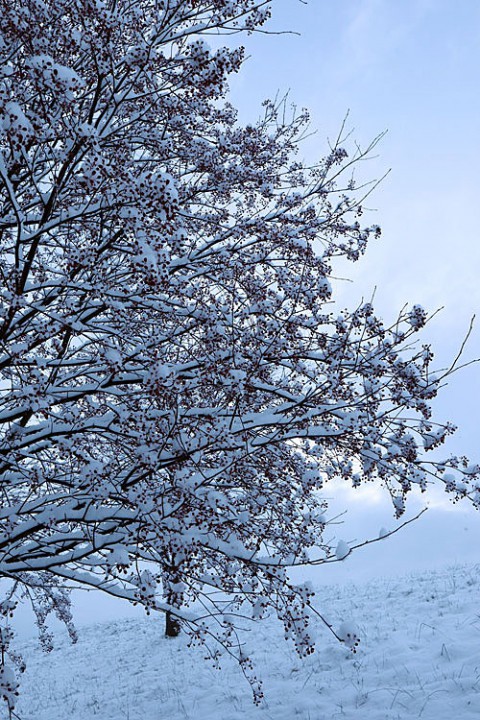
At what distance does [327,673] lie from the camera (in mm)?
7445

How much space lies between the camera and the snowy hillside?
617cm

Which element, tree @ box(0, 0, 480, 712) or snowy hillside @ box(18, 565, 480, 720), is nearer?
tree @ box(0, 0, 480, 712)

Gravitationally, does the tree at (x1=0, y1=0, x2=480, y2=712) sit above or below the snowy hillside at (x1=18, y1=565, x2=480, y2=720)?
above

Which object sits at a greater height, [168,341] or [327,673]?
[168,341]

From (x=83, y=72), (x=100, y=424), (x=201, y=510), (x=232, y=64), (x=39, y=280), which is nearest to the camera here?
(x=232, y=64)

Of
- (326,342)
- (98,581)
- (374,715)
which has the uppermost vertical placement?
(326,342)

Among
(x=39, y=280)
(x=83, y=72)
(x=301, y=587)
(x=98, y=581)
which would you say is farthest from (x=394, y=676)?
(x=83, y=72)

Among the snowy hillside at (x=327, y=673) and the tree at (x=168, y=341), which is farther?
the snowy hillside at (x=327, y=673)

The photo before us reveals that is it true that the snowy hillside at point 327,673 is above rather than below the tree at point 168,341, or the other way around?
below

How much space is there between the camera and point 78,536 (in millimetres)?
4414

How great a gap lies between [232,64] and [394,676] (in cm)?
661

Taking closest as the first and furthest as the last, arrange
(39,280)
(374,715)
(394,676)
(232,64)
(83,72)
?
(232,64), (39,280), (83,72), (374,715), (394,676)

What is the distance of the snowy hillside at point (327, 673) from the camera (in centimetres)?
617

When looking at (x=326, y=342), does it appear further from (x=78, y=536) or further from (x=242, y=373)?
(x=78, y=536)
